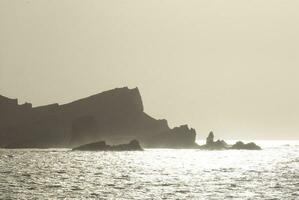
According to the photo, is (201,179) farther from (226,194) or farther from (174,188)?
(226,194)

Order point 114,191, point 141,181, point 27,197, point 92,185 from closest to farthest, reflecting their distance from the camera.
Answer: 1. point 27,197
2. point 114,191
3. point 92,185
4. point 141,181

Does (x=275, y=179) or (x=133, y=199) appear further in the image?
(x=275, y=179)

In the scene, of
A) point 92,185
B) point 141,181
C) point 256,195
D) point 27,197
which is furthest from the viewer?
point 141,181

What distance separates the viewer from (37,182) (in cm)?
10281

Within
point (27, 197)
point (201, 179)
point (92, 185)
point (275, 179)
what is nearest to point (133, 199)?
point (27, 197)

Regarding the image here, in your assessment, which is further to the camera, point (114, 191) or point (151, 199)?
point (114, 191)

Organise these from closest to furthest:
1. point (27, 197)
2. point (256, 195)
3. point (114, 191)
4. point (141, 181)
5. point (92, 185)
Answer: point (27, 197), point (256, 195), point (114, 191), point (92, 185), point (141, 181)

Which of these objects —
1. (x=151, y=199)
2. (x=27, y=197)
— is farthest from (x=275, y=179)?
(x=27, y=197)

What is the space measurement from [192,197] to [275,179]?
127ft

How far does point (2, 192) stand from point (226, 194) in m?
30.9

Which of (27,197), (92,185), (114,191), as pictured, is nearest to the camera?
(27,197)

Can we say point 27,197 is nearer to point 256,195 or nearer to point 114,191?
point 114,191

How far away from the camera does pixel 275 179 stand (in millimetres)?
115812

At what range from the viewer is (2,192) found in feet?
274
